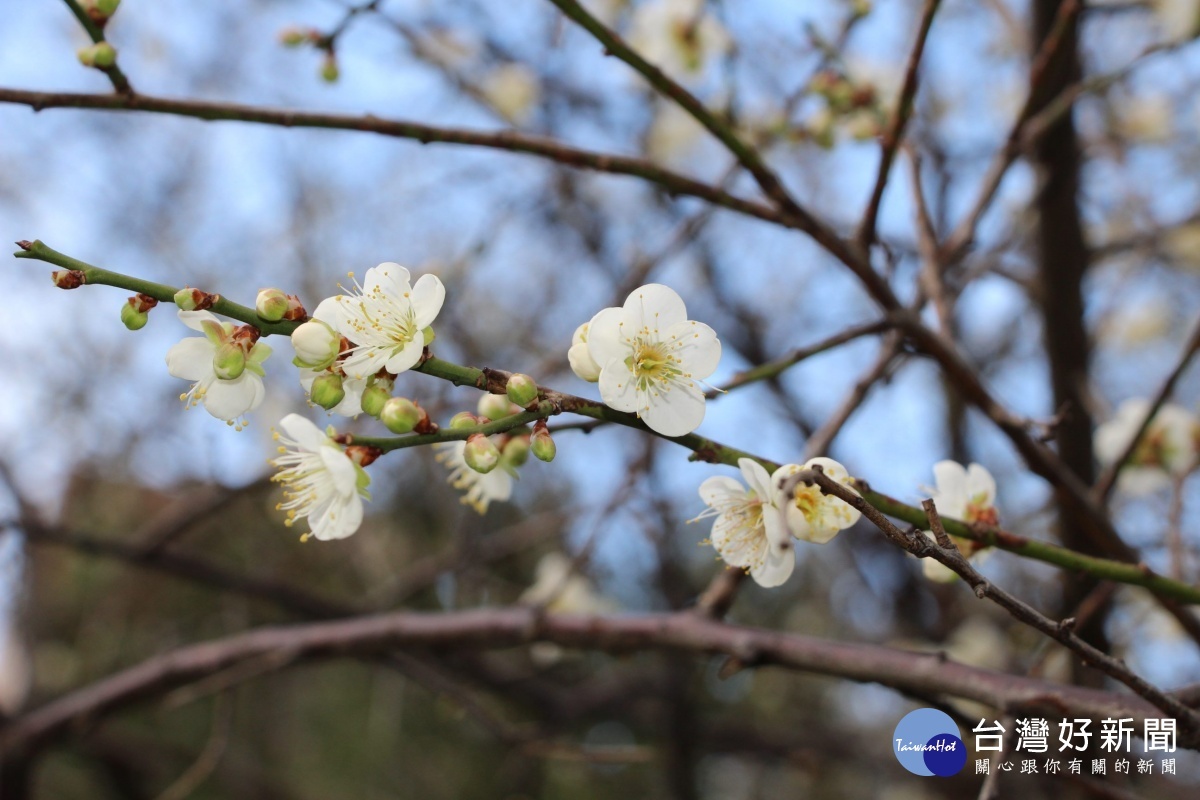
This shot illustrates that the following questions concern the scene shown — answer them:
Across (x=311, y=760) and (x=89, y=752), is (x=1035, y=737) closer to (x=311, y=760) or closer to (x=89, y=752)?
(x=89, y=752)

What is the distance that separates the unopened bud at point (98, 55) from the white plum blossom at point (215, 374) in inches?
22.9

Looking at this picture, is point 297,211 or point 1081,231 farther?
point 297,211

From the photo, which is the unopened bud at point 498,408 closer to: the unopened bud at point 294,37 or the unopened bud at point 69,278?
the unopened bud at point 69,278

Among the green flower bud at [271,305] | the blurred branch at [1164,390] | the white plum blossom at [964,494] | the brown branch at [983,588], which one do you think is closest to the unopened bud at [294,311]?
the green flower bud at [271,305]

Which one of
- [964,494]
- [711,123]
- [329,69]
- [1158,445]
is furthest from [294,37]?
[1158,445]

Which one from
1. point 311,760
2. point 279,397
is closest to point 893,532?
point 279,397

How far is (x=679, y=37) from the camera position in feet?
9.36

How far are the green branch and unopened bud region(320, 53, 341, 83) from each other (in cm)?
111

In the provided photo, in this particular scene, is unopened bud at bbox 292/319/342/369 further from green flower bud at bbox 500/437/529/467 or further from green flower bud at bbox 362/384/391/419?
green flower bud at bbox 500/437/529/467

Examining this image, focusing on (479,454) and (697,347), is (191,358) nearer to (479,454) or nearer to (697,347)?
(479,454)

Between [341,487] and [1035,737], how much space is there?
1130 mm

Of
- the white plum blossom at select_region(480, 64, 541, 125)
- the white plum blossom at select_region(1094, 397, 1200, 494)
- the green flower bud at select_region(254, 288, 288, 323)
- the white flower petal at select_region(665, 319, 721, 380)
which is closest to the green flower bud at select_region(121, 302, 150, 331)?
the green flower bud at select_region(254, 288, 288, 323)

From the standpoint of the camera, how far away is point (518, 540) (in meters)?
3.18

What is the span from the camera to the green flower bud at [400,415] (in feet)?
3.14
